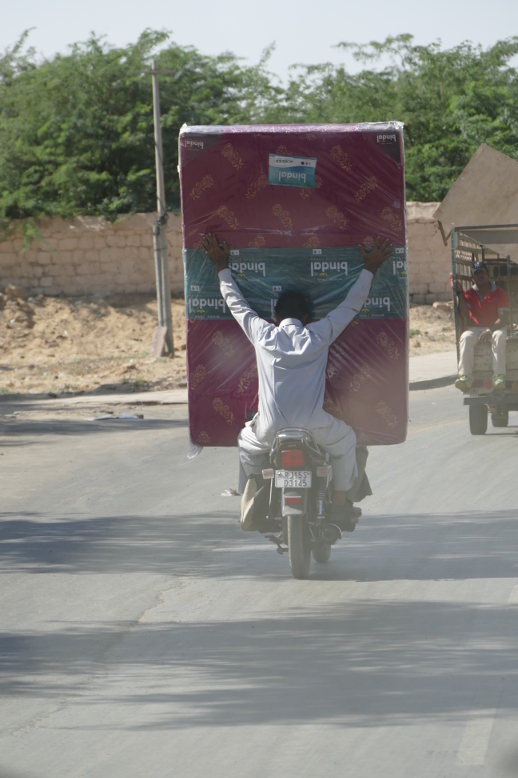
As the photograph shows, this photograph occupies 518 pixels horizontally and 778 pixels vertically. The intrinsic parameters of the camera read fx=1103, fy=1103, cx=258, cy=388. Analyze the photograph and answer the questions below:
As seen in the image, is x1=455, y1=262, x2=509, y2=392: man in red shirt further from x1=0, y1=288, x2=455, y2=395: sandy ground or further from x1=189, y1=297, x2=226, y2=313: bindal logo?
x1=0, y1=288, x2=455, y2=395: sandy ground

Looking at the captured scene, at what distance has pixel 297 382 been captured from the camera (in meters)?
6.76

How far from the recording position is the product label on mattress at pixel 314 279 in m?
7.44

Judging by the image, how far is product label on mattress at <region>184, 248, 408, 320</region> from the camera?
24.4 ft

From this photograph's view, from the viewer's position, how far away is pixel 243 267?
24.7 ft

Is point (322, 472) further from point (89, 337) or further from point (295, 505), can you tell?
point (89, 337)

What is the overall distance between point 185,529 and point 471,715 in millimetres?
4283

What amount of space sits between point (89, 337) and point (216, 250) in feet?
63.5

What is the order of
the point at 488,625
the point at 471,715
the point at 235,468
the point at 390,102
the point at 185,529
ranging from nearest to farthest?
the point at 471,715
the point at 488,625
the point at 185,529
the point at 235,468
the point at 390,102

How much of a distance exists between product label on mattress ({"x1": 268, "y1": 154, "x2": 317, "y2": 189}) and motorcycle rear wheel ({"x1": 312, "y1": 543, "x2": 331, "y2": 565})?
2.40 meters

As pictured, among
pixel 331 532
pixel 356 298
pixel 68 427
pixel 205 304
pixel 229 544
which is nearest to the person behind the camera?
pixel 331 532

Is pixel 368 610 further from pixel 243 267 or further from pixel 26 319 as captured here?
pixel 26 319

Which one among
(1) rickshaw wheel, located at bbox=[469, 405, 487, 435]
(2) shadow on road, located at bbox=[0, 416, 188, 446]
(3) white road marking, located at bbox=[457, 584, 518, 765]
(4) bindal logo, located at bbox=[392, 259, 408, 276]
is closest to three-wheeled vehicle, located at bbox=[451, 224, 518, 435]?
(1) rickshaw wheel, located at bbox=[469, 405, 487, 435]

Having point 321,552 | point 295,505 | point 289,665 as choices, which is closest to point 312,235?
point 295,505

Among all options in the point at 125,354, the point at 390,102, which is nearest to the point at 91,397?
the point at 125,354
